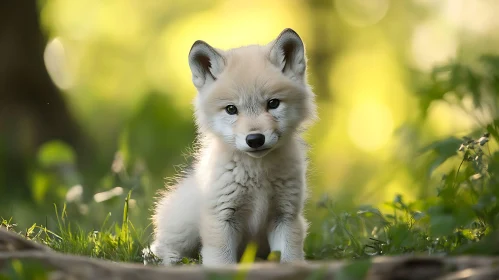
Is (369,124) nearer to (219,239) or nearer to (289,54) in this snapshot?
(289,54)

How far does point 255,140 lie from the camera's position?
443 centimetres

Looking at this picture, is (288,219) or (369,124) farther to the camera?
(369,124)

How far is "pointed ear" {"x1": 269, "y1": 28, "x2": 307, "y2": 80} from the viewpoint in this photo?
16.1ft

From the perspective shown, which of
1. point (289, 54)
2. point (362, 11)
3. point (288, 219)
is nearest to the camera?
point (288, 219)

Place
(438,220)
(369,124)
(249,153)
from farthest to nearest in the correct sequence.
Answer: (369,124) < (249,153) < (438,220)

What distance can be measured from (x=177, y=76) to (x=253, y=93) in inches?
689

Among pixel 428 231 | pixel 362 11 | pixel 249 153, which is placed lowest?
pixel 428 231

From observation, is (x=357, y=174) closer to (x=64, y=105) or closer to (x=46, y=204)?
(x=64, y=105)

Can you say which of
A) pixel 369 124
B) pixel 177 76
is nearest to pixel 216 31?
pixel 177 76

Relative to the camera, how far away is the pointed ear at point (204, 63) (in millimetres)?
4943

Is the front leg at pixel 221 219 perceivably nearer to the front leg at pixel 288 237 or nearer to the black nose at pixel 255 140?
the front leg at pixel 288 237

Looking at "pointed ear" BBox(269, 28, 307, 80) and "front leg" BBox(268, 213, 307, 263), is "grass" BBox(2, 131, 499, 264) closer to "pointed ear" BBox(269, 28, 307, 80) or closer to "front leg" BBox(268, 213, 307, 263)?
"front leg" BBox(268, 213, 307, 263)

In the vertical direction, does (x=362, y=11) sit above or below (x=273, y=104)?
above

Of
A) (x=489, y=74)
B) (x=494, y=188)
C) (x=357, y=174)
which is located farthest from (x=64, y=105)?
(x=494, y=188)
